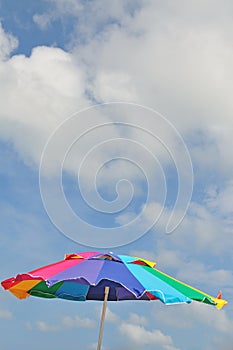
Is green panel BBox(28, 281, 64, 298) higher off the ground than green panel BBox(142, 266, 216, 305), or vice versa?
green panel BBox(28, 281, 64, 298)

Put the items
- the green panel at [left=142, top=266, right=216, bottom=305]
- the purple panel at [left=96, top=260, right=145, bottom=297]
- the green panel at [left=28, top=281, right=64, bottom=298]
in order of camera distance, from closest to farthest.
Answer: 1. the purple panel at [left=96, top=260, right=145, bottom=297]
2. the green panel at [left=142, top=266, right=216, bottom=305]
3. the green panel at [left=28, top=281, right=64, bottom=298]

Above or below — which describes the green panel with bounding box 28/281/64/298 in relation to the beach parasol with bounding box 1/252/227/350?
above

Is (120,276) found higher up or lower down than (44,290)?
lower down

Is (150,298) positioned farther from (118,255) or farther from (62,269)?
(62,269)

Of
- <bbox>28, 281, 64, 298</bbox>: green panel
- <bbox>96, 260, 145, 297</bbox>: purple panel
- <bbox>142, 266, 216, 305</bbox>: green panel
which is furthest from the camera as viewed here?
<bbox>28, 281, 64, 298</bbox>: green panel

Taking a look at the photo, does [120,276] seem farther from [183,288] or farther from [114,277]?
[183,288]

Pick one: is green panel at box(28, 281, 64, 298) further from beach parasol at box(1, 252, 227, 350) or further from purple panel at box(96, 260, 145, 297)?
purple panel at box(96, 260, 145, 297)

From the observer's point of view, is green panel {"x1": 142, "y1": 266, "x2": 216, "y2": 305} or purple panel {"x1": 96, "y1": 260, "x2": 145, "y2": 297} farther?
green panel {"x1": 142, "y1": 266, "x2": 216, "y2": 305}

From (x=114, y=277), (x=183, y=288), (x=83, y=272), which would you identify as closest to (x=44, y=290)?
(x=83, y=272)

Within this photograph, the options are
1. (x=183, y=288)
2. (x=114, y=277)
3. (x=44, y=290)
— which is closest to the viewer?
(x=114, y=277)

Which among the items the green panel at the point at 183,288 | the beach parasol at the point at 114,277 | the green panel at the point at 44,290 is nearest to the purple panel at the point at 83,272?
the beach parasol at the point at 114,277

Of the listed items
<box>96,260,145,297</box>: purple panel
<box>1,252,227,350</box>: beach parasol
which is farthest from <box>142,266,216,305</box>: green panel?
<box>96,260,145,297</box>: purple panel

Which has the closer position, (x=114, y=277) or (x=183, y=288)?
(x=114, y=277)

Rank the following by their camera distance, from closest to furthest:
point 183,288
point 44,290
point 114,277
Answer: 1. point 114,277
2. point 183,288
3. point 44,290
